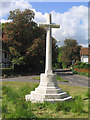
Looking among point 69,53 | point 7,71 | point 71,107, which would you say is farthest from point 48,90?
point 69,53

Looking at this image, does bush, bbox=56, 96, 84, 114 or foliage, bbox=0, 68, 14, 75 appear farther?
foliage, bbox=0, 68, 14, 75

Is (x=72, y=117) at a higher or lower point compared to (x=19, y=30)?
lower

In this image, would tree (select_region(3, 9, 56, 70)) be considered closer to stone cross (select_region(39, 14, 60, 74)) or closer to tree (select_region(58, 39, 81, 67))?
stone cross (select_region(39, 14, 60, 74))

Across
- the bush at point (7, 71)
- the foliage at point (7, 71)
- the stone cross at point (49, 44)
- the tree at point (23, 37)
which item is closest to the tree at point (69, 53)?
the tree at point (23, 37)

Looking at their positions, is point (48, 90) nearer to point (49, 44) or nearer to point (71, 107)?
point (71, 107)

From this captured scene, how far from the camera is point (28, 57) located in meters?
32.0

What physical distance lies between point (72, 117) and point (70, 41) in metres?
64.0

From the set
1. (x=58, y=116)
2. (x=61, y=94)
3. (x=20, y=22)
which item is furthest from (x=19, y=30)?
(x=58, y=116)

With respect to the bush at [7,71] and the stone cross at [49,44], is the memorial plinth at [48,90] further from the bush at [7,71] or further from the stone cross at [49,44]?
the bush at [7,71]

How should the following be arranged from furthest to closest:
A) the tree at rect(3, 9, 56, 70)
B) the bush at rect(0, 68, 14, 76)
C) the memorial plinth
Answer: the tree at rect(3, 9, 56, 70) → the bush at rect(0, 68, 14, 76) → the memorial plinth

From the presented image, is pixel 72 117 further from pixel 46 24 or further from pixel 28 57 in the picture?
pixel 28 57

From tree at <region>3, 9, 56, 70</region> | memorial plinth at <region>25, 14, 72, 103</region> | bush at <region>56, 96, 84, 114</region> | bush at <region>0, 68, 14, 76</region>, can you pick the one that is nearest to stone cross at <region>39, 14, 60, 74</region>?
memorial plinth at <region>25, 14, 72, 103</region>

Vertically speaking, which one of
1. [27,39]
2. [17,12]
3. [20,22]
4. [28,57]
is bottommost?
[28,57]

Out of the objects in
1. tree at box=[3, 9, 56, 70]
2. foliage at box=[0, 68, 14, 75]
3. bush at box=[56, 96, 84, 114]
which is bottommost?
bush at box=[56, 96, 84, 114]
